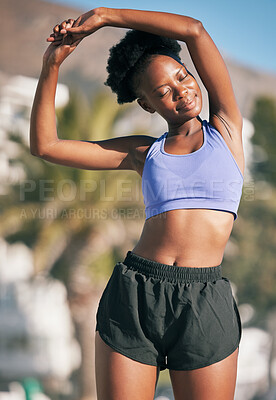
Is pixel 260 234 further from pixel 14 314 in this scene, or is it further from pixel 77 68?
pixel 77 68

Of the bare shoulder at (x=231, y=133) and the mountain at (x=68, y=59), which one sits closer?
the bare shoulder at (x=231, y=133)

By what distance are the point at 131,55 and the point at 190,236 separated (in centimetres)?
76

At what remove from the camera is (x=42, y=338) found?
16.9m

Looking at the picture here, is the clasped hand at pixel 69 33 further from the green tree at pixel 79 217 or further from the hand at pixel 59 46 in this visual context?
the green tree at pixel 79 217

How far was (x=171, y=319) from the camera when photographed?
6.54 feet

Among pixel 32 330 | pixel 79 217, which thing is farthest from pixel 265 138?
pixel 32 330

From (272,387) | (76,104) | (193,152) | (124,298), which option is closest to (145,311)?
(124,298)

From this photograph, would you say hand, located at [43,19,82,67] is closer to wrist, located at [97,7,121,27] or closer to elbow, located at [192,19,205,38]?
wrist, located at [97,7,121,27]

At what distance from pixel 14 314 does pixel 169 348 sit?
52.0ft

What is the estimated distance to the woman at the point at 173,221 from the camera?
197 cm

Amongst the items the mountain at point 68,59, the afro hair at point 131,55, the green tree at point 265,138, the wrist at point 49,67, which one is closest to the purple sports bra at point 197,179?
the afro hair at point 131,55

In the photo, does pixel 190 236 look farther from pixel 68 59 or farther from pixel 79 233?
pixel 68 59

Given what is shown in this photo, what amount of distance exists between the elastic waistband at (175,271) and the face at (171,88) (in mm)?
593

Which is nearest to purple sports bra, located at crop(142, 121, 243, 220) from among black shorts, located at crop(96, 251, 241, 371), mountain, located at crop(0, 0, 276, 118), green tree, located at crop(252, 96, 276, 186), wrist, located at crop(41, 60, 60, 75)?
black shorts, located at crop(96, 251, 241, 371)
